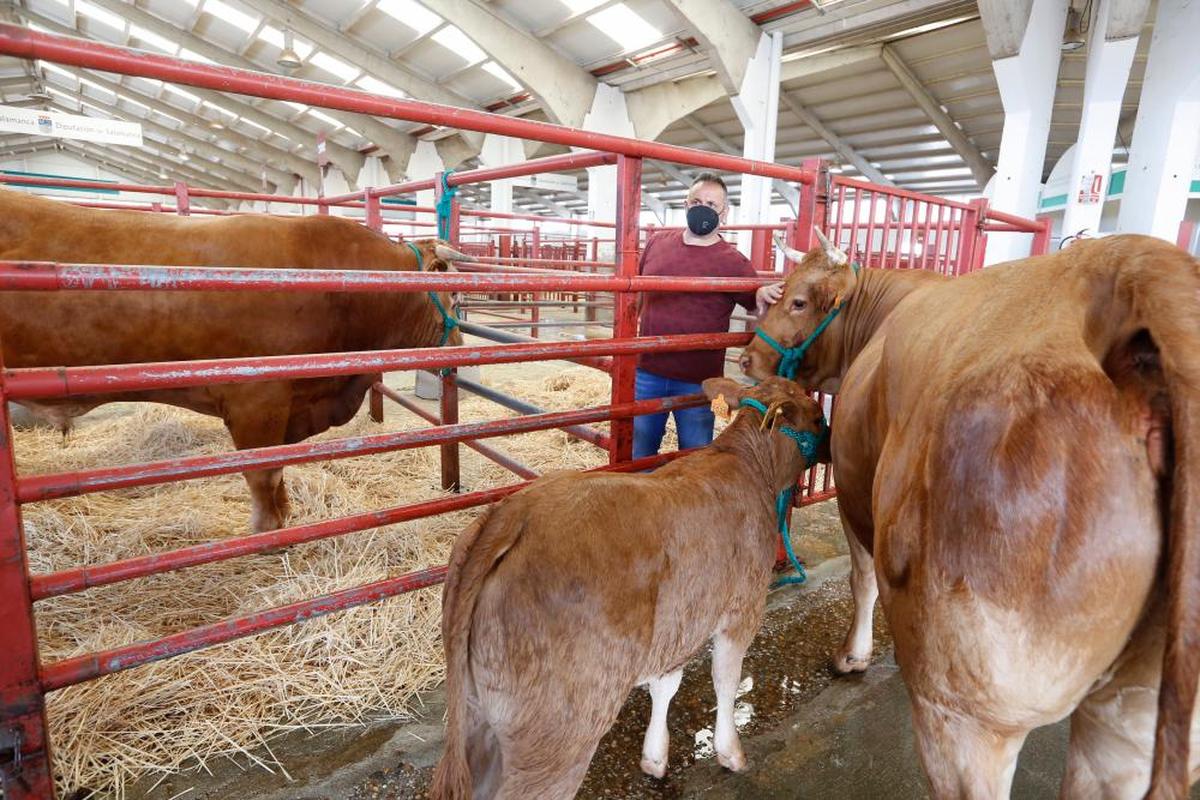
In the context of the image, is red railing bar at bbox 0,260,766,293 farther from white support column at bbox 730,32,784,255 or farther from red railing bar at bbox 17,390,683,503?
white support column at bbox 730,32,784,255

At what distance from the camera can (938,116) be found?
14.7 m

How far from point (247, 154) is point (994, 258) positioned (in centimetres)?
3298

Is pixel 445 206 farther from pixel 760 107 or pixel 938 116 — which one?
pixel 938 116

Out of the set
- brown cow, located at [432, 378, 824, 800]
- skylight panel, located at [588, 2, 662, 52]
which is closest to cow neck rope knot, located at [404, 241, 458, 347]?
brown cow, located at [432, 378, 824, 800]

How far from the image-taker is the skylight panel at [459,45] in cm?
1441

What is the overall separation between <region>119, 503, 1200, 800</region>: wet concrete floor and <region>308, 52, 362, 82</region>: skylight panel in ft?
62.1

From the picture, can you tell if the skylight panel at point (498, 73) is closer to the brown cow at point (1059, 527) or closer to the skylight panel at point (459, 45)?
the skylight panel at point (459, 45)

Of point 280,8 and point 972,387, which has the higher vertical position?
point 280,8

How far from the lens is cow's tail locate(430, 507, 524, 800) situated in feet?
5.04

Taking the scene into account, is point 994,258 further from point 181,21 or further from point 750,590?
point 181,21

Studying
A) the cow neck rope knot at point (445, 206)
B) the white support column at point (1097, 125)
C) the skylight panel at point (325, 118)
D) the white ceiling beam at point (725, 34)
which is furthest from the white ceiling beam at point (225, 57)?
the white support column at point (1097, 125)

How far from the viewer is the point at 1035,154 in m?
8.27

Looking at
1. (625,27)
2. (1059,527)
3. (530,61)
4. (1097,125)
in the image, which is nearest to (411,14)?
(530,61)

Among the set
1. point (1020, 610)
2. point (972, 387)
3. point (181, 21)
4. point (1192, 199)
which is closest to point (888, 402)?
point (972, 387)
